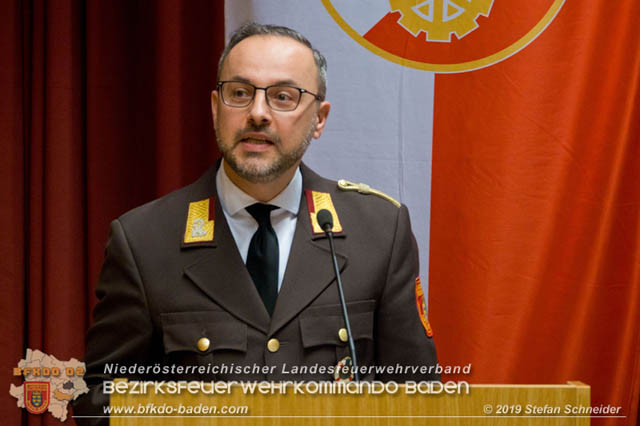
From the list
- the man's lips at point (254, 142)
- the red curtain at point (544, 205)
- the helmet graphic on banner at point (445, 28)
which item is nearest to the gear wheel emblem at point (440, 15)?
the helmet graphic on banner at point (445, 28)

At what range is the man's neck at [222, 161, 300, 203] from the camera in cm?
155

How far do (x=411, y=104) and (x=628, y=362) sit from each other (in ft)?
3.74

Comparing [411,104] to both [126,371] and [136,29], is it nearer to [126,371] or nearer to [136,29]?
[136,29]

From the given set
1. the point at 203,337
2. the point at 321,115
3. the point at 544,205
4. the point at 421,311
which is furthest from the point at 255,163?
the point at 544,205

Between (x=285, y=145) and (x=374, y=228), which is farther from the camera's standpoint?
(x=374, y=228)

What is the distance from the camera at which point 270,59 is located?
1497 millimetres

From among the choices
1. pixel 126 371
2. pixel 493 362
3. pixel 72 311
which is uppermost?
pixel 126 371

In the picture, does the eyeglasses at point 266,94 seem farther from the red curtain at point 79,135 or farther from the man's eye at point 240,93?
the red curtain at point 79,135

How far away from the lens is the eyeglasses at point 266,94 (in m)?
1.49

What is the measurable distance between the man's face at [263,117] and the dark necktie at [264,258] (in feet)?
0.32

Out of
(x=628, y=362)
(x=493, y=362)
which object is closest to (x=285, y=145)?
(x=493, y=362)

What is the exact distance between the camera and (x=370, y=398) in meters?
0.99

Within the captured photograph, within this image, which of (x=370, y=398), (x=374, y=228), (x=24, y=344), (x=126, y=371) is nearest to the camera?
(x=370, y=398)

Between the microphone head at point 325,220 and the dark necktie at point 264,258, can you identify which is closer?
the microphone head at point 325,220
